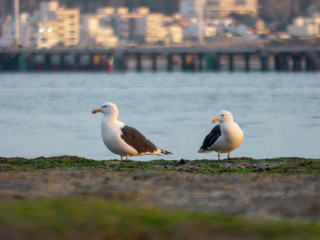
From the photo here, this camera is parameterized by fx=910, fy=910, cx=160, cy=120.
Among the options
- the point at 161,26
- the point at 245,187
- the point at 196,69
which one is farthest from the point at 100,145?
the point at 161,26

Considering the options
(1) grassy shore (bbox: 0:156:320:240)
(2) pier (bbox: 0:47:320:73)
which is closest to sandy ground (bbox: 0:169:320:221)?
(1) grassy shore (bbox: 0:156:320:240)

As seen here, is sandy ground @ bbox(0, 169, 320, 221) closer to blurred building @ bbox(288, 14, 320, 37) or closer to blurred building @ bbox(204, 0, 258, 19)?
blurred building @ bbox(288, 14, 320, 37)

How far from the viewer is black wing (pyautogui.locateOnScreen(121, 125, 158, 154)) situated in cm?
1109

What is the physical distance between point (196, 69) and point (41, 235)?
90.2m

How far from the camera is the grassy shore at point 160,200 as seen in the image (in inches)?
197

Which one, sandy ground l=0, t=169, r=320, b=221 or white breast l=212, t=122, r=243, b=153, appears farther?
white breast l=212, t=122, r=243, b=153

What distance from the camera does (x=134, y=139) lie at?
1120 centimetres

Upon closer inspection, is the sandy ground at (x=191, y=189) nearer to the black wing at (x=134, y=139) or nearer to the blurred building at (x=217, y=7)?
the black wing at (x=134, y=139)

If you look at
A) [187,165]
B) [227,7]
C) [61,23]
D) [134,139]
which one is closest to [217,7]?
[227,7]

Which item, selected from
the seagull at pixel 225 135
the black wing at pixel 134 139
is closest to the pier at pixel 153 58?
the seagull at pixel 225 135

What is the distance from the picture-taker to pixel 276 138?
1959cm

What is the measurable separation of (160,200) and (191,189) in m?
0.68

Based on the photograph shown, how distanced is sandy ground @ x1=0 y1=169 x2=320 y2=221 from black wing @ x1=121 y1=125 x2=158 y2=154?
84.3 inches

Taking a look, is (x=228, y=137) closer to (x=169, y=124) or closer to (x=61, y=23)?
(x=169, y=124)
